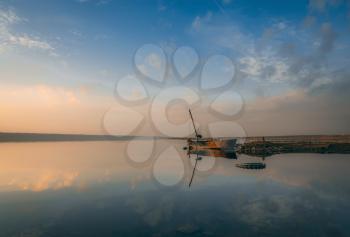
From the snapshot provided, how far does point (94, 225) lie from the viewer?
57.6ft

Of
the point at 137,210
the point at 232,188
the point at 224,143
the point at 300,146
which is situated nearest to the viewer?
the point at 137,210

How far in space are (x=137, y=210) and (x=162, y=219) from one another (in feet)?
9.79

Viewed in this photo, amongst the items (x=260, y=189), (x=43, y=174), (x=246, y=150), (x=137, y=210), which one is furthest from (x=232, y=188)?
(x=246, y=150)

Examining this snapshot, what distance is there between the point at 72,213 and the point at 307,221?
19.1 m

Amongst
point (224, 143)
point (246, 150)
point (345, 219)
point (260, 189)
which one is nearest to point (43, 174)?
point (260, 189)

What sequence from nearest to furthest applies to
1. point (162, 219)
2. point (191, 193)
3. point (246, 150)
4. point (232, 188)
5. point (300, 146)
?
1. point (162, 219)
2. point (191, 193)
3. point (232, 188)
4. point (246, 150)
5. point (300, 146)

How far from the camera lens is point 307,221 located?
18.3 m

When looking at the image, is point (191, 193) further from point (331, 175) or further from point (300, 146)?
point (300, 146)

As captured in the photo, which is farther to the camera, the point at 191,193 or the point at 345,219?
the point at 191,193

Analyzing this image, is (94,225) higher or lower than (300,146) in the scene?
lower

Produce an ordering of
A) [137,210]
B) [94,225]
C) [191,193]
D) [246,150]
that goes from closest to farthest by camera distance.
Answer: [94,225] → [137,210] → [191,193] → [246,150]

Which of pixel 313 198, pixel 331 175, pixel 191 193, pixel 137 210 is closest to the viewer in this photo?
pixel 137 210

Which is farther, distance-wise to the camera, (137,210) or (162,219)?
(137,210)

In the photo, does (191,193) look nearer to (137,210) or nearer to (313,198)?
(137,210)
